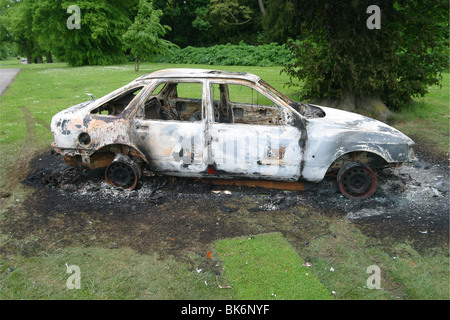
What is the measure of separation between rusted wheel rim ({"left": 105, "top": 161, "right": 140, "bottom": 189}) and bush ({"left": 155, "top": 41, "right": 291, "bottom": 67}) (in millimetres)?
22494

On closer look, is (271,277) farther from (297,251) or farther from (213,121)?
(213,121)

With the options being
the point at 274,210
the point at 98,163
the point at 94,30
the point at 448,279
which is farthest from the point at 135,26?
the point at 448,279

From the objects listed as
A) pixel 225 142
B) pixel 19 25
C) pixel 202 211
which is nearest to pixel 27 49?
pixel 19 25

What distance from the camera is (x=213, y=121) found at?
5.27 m

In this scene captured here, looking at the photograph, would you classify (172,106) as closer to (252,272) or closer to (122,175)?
(122,175)

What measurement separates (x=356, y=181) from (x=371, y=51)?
556 cm

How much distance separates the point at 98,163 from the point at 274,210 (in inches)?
118

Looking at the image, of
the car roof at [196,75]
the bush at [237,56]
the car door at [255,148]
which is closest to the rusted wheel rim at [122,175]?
the car door at [255,148]

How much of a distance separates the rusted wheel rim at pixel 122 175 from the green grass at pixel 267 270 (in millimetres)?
2036

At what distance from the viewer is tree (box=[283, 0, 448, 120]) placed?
29.7 ft

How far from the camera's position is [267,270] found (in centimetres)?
385

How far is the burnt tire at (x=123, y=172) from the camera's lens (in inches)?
220

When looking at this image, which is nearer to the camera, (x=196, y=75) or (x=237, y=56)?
(x=196, y=75)

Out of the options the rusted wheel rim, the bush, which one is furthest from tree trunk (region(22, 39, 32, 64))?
the rusted wheel rim
